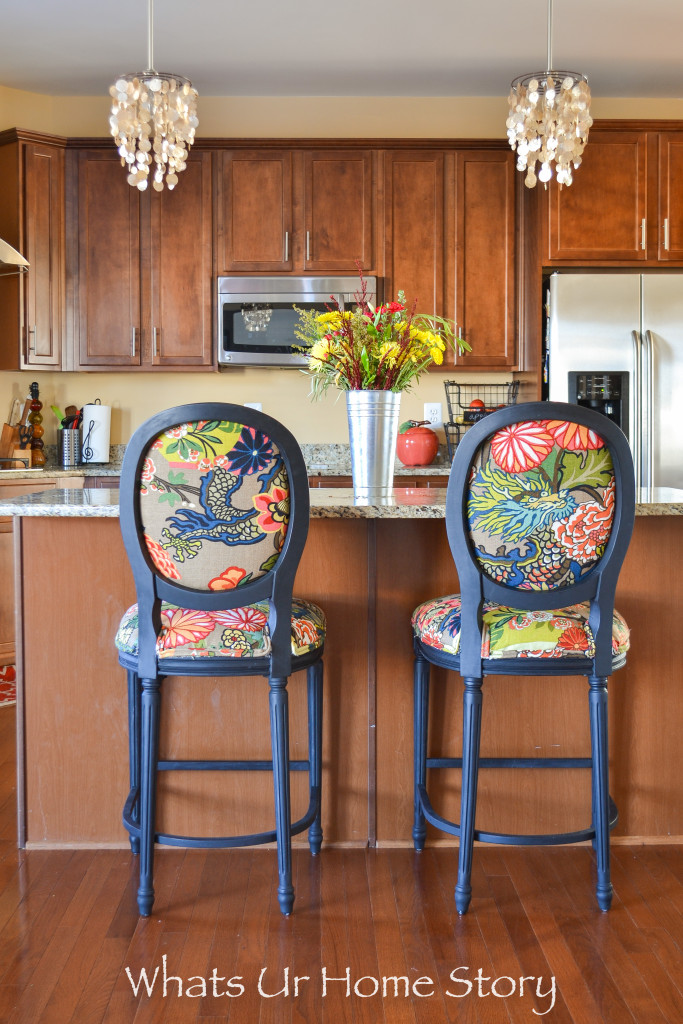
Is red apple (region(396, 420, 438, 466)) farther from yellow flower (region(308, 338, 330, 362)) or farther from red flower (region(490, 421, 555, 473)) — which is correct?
red flower (region(490, 421, 555, 473))

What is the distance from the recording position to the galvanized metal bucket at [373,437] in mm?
2289

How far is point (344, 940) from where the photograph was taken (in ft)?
5.69

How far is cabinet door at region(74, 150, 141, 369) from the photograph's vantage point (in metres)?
4.16

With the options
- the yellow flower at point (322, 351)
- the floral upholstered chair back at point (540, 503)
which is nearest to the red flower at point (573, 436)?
the floral upholstered chair back at point (540, 503)

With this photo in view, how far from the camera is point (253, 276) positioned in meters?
4.18

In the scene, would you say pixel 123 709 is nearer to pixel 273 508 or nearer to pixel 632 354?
pixel 273 508

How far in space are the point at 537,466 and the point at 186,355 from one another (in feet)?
9.41

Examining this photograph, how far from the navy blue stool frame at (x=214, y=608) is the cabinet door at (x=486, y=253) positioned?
8.72 feet

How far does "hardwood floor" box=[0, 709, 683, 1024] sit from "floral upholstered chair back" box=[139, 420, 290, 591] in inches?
27.6

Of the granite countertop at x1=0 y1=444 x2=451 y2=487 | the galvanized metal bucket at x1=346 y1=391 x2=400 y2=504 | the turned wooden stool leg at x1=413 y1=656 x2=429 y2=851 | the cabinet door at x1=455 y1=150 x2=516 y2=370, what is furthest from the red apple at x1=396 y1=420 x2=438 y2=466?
the turned wooden stool leg at x1=413 y1=656 x2=429 y2=851

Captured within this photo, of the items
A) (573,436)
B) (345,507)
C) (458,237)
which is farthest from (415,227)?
(573,436)

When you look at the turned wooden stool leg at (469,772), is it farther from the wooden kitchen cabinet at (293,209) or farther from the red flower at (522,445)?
the wooden kitchen cabinet at (293,209)

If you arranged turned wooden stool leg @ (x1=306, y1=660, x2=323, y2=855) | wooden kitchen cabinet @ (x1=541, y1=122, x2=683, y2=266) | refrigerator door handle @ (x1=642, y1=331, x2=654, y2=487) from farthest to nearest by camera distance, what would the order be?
1. wooden kitchen cabinet @ (x1=541, y1=122, x2=683, y2=266)
2. refrigerator door handle @ (x1=642, y1=331, x2=654, y2=487)
3. turned wooden stool leg @ (x1=306, y1=660, x2=323, y2=855)

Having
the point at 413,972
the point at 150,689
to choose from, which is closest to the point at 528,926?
the point at 413,972
